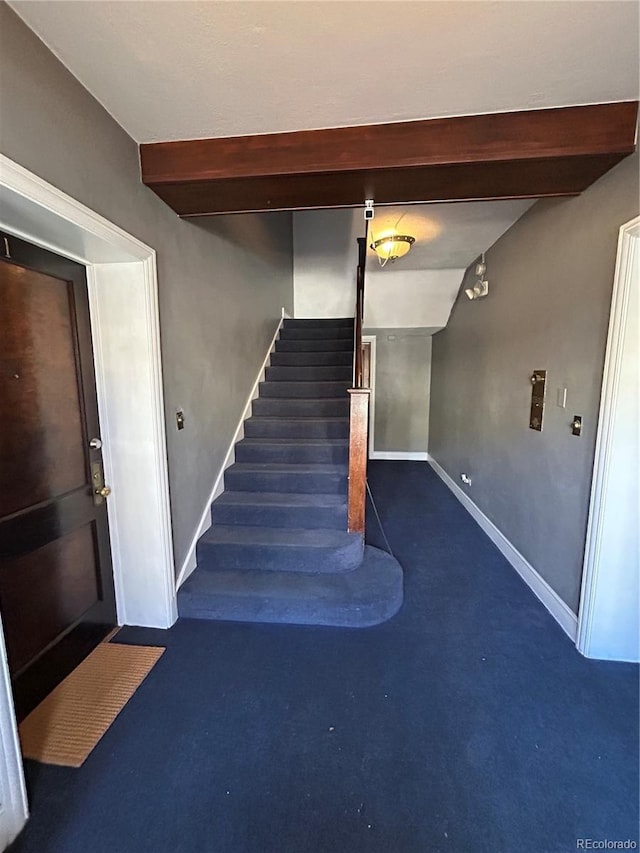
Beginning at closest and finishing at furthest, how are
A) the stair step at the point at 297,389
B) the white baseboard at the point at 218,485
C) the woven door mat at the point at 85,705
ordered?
the woven door mat at the point at 85,705 < the white baseboard at the point at 218,485 < the stair step at the point at 297,389

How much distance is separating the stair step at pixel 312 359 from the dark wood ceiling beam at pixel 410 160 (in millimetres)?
2223

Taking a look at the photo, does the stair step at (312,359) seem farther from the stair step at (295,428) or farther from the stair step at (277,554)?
the stair step at (277,554)

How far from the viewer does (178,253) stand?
211 cm

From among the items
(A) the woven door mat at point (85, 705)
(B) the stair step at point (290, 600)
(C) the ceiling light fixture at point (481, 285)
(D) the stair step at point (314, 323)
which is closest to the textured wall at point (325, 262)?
(D) the stair step at point (314, 323)

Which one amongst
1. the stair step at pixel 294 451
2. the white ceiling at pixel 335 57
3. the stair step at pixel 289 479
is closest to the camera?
the white ceiling at pixel 335 57

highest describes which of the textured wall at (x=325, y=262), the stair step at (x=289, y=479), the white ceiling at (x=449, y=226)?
the textured wall at (x=325, y=262)

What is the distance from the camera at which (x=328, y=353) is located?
412 centimetres

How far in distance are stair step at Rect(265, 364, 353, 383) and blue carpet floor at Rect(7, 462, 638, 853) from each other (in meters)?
2.45

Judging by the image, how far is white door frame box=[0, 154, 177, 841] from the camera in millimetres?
1597

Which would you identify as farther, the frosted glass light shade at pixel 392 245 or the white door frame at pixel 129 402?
the frosted glass light shade at pixel 392 245

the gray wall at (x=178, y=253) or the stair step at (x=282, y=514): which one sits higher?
the gray wall at (x=178, y=253)

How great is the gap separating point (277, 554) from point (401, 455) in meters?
4.06

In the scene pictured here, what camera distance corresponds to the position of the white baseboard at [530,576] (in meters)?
2.05

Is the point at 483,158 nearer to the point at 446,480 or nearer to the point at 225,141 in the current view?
the point at 225,141
